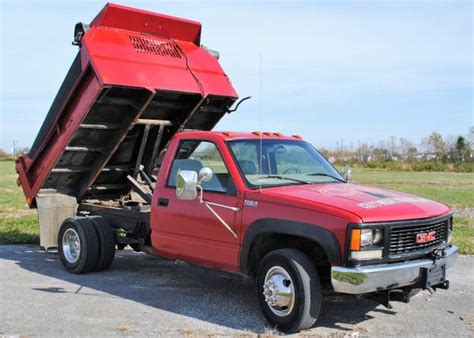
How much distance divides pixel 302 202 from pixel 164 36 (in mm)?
4507

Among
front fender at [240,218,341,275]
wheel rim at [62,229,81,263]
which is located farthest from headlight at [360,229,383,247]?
wheel rim at [62,229,81,263]

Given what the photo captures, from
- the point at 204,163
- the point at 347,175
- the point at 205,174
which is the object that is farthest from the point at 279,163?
the point at 205,174

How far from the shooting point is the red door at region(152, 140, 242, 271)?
6219mm

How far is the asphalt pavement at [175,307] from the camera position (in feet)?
18.6

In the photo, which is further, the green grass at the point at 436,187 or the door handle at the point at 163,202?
the green grass at the point at 436,187

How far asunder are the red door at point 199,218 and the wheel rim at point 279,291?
56 centimetres

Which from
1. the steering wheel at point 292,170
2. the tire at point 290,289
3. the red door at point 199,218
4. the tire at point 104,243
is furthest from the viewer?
the tire at point 104,243

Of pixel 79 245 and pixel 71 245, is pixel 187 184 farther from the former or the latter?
pixel 71 245

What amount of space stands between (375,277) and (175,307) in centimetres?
234

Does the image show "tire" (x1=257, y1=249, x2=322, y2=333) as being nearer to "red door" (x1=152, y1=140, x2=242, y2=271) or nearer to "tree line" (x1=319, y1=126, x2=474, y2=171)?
"red door" (x1=152, y1=140, x2=242, y2=271)

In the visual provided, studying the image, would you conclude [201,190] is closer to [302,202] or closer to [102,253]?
[302,202]

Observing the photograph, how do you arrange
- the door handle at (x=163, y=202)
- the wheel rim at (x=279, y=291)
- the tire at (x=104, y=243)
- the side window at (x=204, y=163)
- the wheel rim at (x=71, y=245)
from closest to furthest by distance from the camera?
the wheel rim at (x=279, y=291) < the side window at (x=204, y=163) < the door handle at (x=163, y=202) < the tire at (x=104, y=243) < the wheel rim at (x=71, y=245)

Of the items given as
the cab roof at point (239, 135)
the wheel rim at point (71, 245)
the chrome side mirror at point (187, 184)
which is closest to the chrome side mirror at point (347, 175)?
the cab roof at point (239, 135)

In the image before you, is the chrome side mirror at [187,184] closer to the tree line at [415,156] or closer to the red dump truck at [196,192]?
the red dump truck at [196,192]
